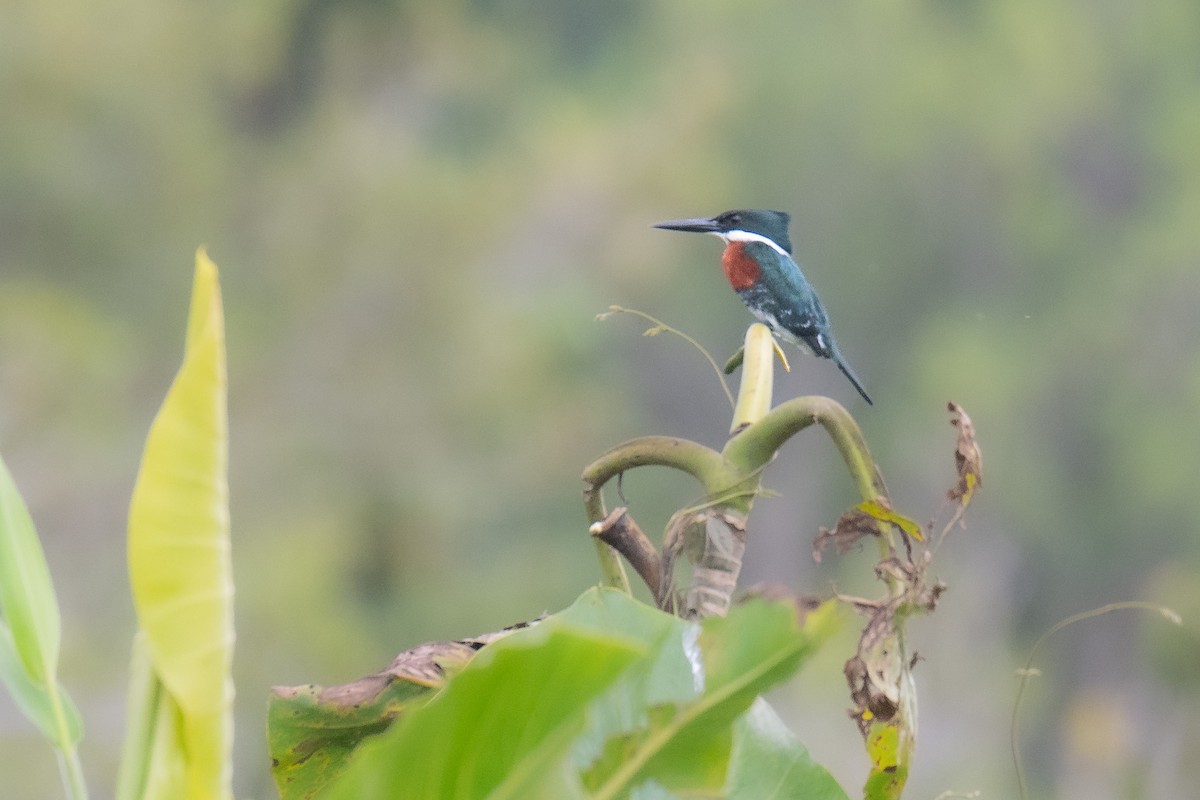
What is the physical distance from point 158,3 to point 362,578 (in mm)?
1920

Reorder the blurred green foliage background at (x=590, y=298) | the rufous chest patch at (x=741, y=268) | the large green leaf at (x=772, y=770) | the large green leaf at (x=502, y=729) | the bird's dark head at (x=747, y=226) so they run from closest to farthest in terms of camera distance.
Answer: the large green leaf at (x=502, y=729) → the large green leaf at (x=772, y=770) → the bird's dark head at (x=747, y=226) → the rufous chest patch at (x=741, y=268) → the blurred green foliage background at (x=590, y=298)

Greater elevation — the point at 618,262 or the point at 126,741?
the point at 126,741

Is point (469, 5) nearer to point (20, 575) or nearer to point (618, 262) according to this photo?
point (618, 262)

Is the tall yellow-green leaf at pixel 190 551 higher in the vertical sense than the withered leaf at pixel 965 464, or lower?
higher

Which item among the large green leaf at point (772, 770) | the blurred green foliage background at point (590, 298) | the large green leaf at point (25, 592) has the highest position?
the large green leaf at point (25, 592)

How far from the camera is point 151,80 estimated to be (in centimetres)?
422

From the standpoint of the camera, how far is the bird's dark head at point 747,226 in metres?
0.56

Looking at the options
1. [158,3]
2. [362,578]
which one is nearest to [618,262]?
[362,578]

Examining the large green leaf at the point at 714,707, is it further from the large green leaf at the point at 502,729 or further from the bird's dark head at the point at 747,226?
the bird's dark head at the point at 747,226

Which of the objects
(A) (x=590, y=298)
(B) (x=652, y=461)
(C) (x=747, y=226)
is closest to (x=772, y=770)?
(B) (x=652, y=461)

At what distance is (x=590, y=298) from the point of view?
4.52 m

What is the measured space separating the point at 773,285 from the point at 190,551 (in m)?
0.48

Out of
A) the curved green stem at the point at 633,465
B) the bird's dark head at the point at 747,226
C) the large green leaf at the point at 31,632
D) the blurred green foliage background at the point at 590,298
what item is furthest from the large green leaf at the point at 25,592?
the blurred green foliage background at the point at 590,298

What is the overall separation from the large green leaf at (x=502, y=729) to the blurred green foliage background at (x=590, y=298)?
11.5 feet
